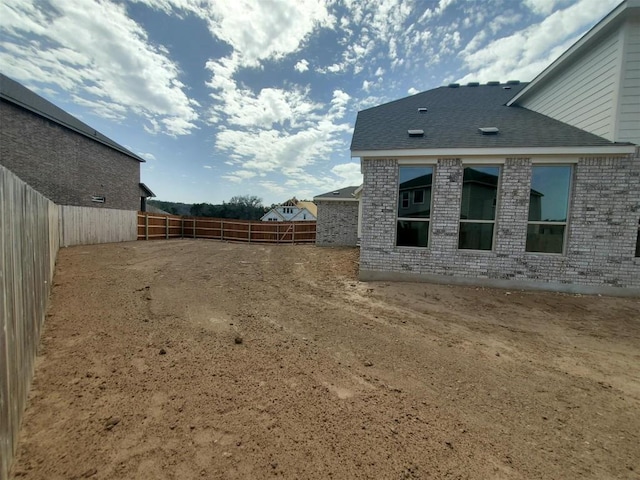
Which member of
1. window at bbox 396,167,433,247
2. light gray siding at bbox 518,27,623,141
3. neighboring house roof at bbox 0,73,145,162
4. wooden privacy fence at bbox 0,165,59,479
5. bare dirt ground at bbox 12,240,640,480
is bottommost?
bare dirt ground at bbox 12,240,640,480

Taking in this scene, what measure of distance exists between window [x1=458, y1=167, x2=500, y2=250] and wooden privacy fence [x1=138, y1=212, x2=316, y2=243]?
12830 mm

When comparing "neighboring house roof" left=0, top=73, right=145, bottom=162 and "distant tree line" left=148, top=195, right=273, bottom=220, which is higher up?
"neighboring house roof" left=0, top=73, right=145, bottom=162

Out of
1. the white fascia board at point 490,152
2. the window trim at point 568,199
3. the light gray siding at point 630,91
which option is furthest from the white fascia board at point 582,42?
the window trim at point 568,199

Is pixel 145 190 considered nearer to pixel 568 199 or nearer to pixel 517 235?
pixel 517 235

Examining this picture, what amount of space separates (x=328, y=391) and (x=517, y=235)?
609cm

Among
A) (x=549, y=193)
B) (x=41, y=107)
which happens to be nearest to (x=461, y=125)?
(x=549, y=193)

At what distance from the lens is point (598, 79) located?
642 cm

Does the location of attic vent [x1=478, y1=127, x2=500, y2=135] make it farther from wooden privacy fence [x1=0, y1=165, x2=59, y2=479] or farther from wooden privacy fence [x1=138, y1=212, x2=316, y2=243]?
wooden privacy fence [x1=138, y1=212, x2=316, y2=243]

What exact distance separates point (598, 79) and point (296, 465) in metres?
9.79

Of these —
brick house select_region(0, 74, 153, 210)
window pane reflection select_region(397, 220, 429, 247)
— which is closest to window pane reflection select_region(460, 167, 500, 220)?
window pane reflection select_region(397, 220, 429, 247)

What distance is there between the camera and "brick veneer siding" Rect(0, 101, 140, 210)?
13.4 m

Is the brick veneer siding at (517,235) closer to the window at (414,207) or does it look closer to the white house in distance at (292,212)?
the window at (414,207)

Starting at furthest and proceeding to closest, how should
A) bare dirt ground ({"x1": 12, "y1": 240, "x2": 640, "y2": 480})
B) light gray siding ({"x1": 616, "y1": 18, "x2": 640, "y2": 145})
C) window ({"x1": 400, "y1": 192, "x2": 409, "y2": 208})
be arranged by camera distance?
window ({"x1": 400, "y1": 192, "x2": 409, "y2": 208}) < light gray siding ({"x1": 616, "y1": 18, "x2": 640, "y2": 145}) < bare dirt ground ({"x1": 12, "y1": 240, "x2": 640, "y2": 480})

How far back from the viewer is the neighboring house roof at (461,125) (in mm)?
6316
